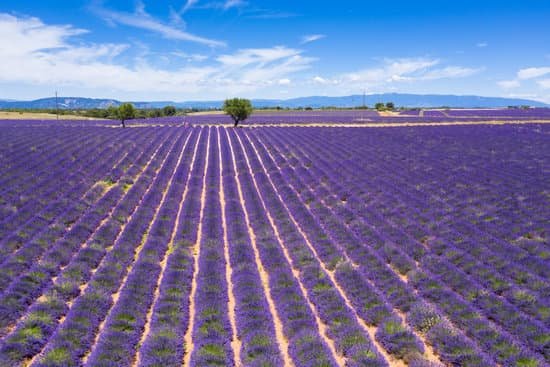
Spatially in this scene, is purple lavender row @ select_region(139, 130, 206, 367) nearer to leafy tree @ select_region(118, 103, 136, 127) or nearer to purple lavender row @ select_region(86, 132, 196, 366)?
purple lavender row @ select_region(86, 132, 196, 366)

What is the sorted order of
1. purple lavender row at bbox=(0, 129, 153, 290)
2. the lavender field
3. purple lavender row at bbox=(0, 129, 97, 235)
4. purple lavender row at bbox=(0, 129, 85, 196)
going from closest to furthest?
the lavender field
purple lavender row at bbox=(0, 129, 153, 290)
purple lavender row at bbox=(0, 129, 97, 235)
purple lavender row at bbox=(0, 129, 85, 196)

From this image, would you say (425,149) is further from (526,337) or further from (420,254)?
(526,337)

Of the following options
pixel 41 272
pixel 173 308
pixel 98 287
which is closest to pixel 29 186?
pixel 41 272

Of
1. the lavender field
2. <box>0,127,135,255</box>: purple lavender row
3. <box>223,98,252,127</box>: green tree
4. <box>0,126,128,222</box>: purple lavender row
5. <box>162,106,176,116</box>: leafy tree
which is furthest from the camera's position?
<box>162,106,176,116</box>: leafy tree

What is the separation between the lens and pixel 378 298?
26.7 feet

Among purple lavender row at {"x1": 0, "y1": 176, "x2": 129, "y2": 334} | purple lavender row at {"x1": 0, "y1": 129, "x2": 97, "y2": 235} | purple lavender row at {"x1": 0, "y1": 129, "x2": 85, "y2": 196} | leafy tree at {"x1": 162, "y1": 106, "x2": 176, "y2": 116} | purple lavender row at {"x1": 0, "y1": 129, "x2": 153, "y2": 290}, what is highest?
leafy tree at {"x1": 162, "y1": 106, "x2": 176, "y2": 116}

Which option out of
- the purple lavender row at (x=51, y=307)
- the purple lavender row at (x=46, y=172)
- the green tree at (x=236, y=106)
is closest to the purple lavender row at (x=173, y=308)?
the purple lavender row at (x=51, y=307)

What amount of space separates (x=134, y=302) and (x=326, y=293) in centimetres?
431

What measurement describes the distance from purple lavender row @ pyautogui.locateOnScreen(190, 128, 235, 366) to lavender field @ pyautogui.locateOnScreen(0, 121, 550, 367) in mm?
40

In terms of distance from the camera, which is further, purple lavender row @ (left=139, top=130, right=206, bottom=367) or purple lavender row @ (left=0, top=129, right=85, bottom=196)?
purple lavender row @ (left=0, top=129, right=85, bottom=196)

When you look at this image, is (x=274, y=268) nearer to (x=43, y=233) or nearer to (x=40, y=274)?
(x=40, y=274)

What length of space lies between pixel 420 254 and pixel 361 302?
→ 10.8 feet

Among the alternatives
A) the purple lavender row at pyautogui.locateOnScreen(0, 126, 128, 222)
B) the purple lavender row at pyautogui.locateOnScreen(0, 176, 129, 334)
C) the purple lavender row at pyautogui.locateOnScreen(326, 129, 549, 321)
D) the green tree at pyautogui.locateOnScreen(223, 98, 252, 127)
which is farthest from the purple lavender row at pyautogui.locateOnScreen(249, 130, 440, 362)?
the green tree at pyautogui.locateOnScreen(223, 98, 252, 127)

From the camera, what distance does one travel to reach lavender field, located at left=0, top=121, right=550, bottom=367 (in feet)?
21.4
